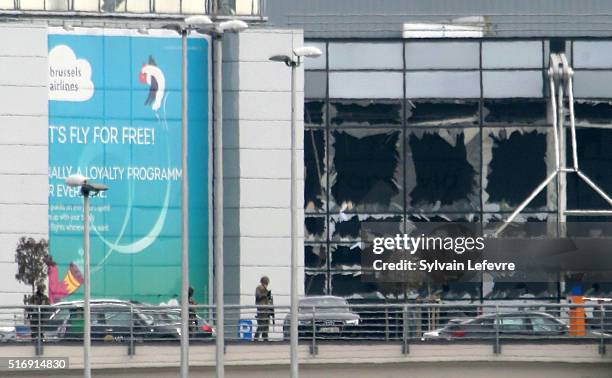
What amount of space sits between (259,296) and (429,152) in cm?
1496

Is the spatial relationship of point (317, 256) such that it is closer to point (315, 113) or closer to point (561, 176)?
point (315, 113)

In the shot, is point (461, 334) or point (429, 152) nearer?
point (461, 334)

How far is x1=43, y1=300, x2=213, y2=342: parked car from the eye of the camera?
42.3m

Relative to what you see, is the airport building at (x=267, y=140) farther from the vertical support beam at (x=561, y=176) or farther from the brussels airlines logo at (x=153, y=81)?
the vertical support beam at (x=561, y=176)

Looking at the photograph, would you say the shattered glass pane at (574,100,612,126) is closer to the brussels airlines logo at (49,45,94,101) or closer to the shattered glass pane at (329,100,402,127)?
the shattered glass pane at (329,100,402,127)

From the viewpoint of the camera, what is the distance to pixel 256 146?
5925 centimetres

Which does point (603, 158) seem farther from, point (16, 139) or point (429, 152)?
point (16, 139)

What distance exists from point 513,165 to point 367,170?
4107 millimetres

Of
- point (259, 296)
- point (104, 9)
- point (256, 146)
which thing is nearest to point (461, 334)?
point (259, 296)

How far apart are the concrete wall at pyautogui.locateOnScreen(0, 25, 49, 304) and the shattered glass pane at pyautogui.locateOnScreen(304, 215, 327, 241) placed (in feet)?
24.6

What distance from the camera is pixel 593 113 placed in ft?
199

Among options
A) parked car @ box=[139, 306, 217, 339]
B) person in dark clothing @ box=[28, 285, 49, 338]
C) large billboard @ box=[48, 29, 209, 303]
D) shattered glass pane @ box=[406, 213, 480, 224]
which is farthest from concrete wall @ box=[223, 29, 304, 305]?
A: parked car @ box=[139, 306, 217, 339]

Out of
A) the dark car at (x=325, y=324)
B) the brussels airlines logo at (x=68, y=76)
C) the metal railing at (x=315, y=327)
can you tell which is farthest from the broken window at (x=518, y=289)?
the dark car at (x=325, y=324)

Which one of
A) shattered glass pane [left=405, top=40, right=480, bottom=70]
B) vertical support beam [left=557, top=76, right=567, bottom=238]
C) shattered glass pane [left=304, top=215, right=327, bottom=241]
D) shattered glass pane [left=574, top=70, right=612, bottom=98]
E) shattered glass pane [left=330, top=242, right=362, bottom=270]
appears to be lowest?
shattered glass pane [left=330, top=242, right=362, bottom=270]
